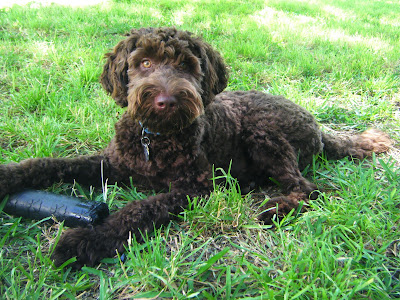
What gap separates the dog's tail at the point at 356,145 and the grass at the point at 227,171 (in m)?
0.12

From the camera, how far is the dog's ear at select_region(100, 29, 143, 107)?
263 centimetres

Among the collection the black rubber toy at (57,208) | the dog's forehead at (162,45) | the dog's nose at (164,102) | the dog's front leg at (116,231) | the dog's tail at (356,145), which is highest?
the dog's forehead at (162,45)

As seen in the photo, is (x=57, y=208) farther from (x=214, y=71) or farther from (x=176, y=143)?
(x=214, y=71)

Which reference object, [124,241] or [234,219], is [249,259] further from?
[124,241]

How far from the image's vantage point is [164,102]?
2.25m

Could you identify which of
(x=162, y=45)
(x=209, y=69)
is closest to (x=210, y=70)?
(x=209, y=69)

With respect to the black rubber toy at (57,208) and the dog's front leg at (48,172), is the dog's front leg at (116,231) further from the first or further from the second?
the dog's front leg at (48,172)

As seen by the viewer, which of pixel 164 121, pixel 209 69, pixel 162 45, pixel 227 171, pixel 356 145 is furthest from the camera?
pixel 356 145

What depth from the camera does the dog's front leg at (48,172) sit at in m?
2.36

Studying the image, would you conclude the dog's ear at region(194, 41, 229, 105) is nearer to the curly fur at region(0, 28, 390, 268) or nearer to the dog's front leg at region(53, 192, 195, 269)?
the curly fur at region(0, 28, 390, 268)

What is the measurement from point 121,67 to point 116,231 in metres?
1.33

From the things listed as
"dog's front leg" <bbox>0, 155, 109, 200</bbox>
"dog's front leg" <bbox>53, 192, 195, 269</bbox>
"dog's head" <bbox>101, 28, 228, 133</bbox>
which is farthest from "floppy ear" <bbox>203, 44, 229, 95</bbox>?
"dog's front leg" <bbox>0, 155, 109, 200</bbox>

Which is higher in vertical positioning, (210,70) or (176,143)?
(210,70)

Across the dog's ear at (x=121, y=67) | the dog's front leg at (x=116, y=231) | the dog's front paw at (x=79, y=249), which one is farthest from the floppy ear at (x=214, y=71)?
the dog's front paw at (x=79, y=249)
